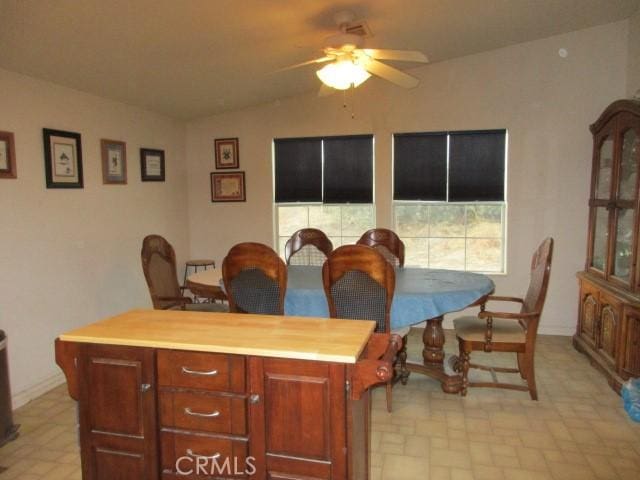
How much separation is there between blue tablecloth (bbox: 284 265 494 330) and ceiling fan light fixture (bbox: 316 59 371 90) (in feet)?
4.55

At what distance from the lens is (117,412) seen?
72.5 inches

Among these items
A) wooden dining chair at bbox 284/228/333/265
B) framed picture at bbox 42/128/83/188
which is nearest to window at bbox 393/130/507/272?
wooden dining chair at bbox 284/228/333/265

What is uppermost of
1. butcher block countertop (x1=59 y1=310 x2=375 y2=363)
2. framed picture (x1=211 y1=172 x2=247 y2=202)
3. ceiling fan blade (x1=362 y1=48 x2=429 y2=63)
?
ceiling fan blade (x1=362 y1=48 x2=429 y2=63)

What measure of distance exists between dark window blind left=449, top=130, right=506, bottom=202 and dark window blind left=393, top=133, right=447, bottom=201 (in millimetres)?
92

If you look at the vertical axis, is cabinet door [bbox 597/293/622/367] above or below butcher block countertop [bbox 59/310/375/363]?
below

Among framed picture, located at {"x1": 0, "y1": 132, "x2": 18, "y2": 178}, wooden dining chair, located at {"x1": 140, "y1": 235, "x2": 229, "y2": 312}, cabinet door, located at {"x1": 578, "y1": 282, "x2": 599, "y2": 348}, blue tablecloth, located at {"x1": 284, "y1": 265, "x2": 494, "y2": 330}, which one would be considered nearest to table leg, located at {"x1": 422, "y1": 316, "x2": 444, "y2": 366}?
blue tablecloth, located at {"x1": 284, "y1": 265, "x2": 494, "y2": 330}

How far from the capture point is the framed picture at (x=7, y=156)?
10.5ft

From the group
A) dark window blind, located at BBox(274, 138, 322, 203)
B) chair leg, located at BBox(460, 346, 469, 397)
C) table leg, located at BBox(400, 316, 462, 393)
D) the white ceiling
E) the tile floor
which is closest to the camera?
the tile floor

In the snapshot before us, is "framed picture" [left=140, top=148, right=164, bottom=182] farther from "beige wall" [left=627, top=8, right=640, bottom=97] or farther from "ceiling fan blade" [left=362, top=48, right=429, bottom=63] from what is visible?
"beige wall" [left=627, top=8, right=640, bottom=97]

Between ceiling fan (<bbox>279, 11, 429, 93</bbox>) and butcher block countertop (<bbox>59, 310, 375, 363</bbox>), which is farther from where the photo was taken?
ceiling fan (<bbox>279, 11, 429, 93</bbox>)

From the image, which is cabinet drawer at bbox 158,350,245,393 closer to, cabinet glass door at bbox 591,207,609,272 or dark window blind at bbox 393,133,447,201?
cabinet glass door at bbox 591,207,609,272

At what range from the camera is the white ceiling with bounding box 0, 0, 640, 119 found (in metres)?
2.77

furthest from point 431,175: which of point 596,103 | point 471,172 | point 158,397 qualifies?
point 158,397

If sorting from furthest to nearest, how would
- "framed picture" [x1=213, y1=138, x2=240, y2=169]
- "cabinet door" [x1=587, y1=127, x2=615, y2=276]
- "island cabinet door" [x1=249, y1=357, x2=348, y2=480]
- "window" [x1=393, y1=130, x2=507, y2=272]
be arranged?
1. "framed picture" [x1=213, y1=138, x2=240, y2=169]
2. "window" [x1=393, y1=130, x2=507, y2=272]
3. "cabinet door" [x1=587, y1=127, x2=615, y2=276]
4. "island cabinet door" [x1=249, y1=357, x2=348, y2=480]
